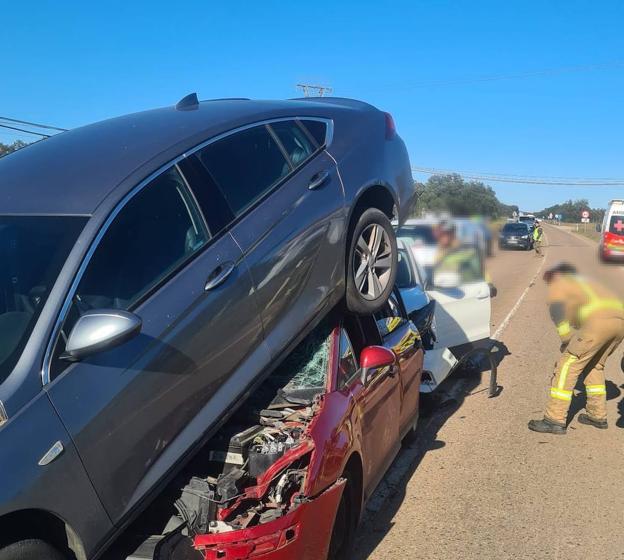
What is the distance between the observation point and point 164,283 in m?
2.57

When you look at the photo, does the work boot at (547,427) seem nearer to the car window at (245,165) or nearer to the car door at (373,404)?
the car door at (373,404)

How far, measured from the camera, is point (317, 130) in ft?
12.7

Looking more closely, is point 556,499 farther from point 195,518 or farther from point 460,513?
point 195,518

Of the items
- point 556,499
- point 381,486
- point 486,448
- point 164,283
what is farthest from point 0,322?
point 486,448

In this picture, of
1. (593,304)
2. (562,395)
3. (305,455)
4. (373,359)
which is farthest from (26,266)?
(593,304)

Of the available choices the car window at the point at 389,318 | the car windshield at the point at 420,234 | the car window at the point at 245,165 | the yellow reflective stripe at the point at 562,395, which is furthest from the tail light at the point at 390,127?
the car windshield at the point at 420,234

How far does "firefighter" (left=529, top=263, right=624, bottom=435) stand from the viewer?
5.48 metres

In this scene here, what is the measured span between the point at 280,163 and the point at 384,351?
4.07ft

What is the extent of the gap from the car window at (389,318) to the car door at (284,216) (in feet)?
3.11

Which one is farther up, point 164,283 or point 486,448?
point 164,283

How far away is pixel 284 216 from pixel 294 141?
0.67 metres

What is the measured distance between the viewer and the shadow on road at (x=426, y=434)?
3.80 metres

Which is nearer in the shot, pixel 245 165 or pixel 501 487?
pixel 245 165

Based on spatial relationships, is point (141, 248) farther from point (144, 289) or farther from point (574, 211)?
point (574, 211)
